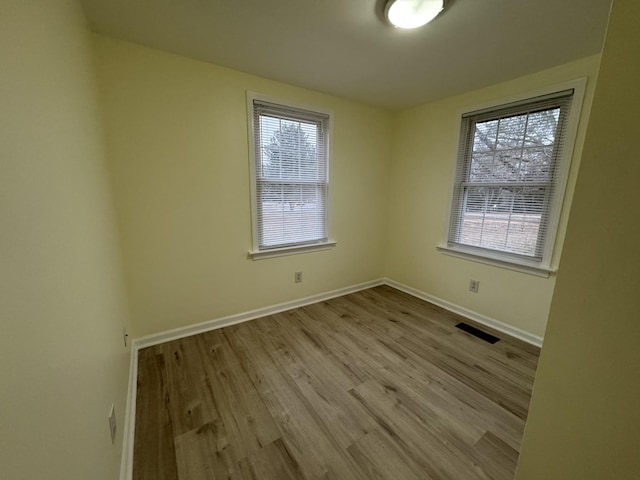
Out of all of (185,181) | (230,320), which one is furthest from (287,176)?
(230,320)

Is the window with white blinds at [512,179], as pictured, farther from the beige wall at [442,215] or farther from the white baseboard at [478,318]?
the white baseboard at [478,318]

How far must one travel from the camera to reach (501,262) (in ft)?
8.09

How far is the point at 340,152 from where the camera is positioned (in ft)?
9.66

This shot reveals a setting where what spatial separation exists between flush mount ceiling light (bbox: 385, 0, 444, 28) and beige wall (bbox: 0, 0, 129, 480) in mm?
1544

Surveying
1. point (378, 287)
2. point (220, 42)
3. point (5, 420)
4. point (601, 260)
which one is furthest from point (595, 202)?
point (378, 287)

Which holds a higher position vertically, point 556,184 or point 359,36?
point 359,36

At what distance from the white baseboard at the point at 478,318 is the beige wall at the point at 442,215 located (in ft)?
0.12

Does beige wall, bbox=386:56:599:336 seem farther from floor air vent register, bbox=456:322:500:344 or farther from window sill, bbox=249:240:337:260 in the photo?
window sill, bbox=249:240:337:260

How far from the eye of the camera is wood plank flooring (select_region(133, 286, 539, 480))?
4.11ft

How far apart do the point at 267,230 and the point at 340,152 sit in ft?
4.12

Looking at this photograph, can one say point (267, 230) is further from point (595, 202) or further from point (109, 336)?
point (595, 202)

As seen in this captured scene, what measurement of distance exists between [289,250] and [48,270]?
2.15m

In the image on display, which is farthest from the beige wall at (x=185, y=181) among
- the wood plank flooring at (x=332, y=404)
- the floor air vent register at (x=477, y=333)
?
the floor air vent register at (x=477, y=333)

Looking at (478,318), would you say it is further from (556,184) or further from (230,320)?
(230,320)
